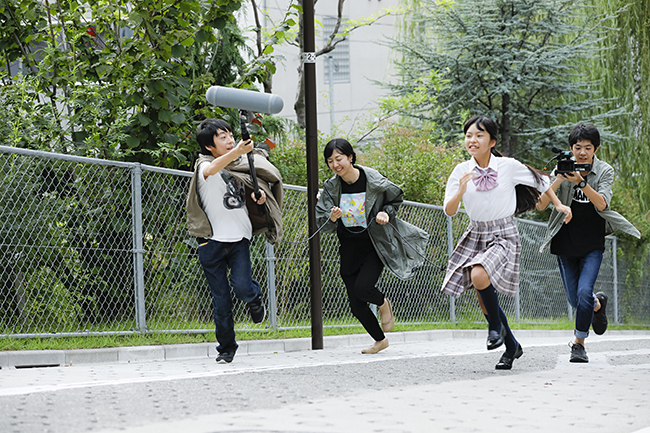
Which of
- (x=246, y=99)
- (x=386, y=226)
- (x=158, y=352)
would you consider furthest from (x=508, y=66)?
(x=158, y=352)

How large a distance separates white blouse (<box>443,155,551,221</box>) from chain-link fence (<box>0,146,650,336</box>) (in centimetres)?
310

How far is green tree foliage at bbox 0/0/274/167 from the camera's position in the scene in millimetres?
8781

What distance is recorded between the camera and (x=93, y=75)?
973 cm

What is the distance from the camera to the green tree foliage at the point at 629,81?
19750 mm

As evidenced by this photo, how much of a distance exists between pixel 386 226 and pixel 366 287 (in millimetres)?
580

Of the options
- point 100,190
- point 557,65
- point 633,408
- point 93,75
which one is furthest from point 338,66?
point 633,408

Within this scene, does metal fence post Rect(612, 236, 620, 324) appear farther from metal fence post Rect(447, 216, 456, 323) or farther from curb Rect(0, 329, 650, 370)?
curb Rect(0, 329, 650, 370)

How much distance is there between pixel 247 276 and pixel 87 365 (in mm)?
1466

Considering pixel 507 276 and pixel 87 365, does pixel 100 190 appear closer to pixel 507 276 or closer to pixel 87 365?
pixel 87 365

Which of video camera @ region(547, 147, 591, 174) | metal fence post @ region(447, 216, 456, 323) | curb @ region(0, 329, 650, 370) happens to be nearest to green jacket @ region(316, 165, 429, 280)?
video camera @ region(547, 147, 591, 174)

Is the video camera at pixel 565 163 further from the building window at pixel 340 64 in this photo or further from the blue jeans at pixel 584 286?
the building window at pixel 340 64

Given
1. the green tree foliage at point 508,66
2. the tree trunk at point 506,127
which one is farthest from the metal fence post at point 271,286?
the tree trunk at point 506,127

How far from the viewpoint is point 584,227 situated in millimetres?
6934

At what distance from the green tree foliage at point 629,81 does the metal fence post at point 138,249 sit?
14904 millimetres
